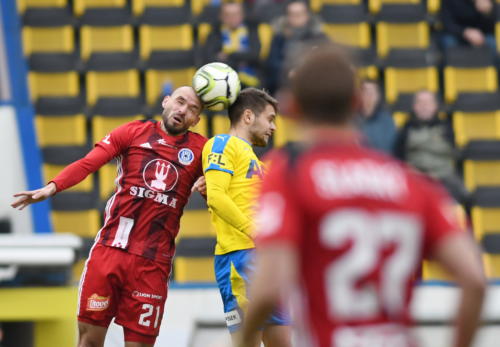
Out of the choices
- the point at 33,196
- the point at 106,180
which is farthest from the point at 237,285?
the point at 106,180

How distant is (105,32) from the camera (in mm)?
10328

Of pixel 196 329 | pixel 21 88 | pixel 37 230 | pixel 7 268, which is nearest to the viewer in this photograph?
pixel 7 268

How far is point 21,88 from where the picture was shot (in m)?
9.39

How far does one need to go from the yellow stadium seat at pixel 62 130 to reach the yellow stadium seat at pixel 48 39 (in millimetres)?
897

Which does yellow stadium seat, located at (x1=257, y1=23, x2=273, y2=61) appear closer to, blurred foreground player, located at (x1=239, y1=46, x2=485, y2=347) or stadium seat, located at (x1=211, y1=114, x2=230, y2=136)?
stadium seat, located at (x1=211, y1=114, x2=230, y2=136)

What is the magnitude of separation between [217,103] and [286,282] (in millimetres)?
3180

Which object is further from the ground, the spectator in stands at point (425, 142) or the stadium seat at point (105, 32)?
the stadium seat at point (105, 32)

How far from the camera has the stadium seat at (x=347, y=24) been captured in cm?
1038

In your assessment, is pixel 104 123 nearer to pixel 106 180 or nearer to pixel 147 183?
pixel 106 180

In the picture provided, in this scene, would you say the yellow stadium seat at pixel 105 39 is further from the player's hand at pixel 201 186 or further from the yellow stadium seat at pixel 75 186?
the player's hand at pixel 201 186

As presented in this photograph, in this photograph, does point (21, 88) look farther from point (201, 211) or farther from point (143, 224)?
point (143, 224)

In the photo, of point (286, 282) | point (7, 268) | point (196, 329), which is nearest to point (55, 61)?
point (196, 329)

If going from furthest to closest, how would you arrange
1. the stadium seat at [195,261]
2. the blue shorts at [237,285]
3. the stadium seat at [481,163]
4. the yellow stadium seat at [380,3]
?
the yellow stadium seat at [380,3], the stadium seat at [481,163], the stadium seat at [195,261], the blue shorts at [237,285]

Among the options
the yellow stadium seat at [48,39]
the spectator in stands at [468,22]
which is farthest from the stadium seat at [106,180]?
the spectator in stands at [468,22]
